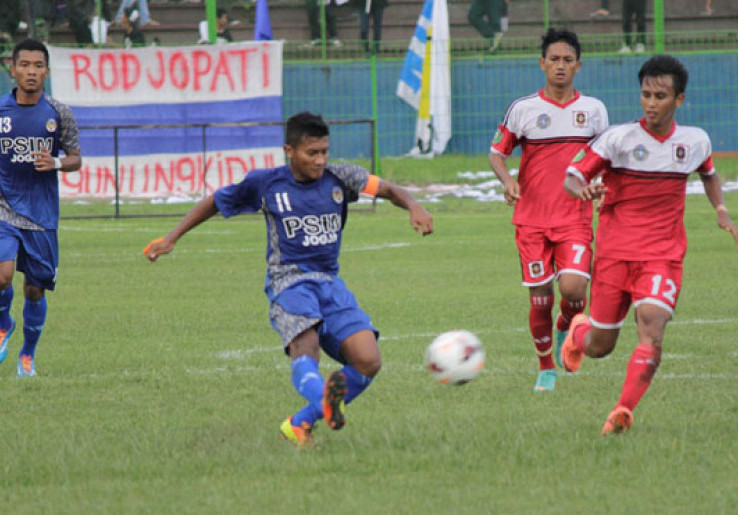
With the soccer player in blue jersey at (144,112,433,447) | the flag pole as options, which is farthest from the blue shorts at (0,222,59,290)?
the flag pole

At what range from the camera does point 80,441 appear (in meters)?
6.30

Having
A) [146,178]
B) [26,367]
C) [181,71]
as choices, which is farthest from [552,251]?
[181,71]

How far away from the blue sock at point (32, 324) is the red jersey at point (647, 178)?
384 cm

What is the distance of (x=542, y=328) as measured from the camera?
A: 795 centimetres

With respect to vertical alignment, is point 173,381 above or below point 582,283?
below

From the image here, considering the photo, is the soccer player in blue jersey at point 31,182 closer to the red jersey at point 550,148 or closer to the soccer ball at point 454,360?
the red jersey at point 550,148

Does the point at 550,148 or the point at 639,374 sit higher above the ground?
the point at 550,148

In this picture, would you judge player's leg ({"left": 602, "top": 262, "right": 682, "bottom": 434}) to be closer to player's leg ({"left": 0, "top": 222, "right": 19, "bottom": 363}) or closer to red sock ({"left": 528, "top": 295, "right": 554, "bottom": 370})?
red sock ({"left": 528, "top": 295, "right": 554, "bottom": 370})

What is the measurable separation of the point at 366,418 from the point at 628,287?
1.46m

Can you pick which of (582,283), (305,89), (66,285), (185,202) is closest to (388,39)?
(305,89)

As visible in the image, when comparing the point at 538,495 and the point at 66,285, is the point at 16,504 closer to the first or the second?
the point at 538,495

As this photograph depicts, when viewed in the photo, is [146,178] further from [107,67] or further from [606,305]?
[606,305]

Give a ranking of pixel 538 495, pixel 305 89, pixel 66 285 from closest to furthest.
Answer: pixel 538 495 < pixel 66 285 < pixel 305 89

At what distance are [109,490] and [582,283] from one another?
350 cm
